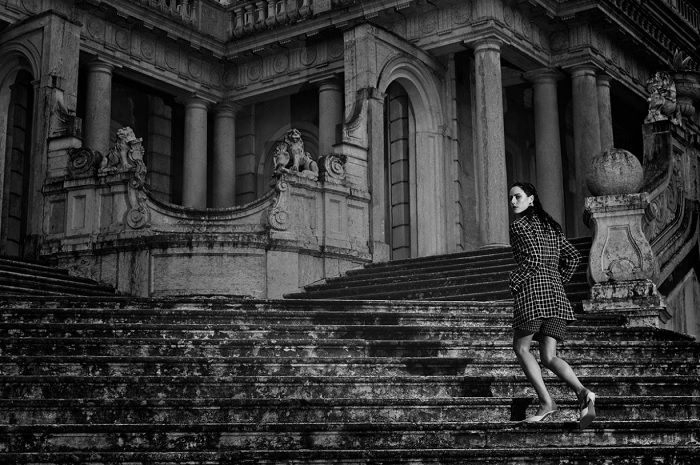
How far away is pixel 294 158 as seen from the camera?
60.5ft

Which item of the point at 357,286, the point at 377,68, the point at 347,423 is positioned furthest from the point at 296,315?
the point at 377,68

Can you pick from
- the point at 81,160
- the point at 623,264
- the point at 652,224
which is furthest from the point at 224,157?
the point at 623,264

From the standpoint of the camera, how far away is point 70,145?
19.0 meters

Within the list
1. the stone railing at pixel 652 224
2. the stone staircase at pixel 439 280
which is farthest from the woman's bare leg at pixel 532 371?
the stone staircase at pixel 439 280

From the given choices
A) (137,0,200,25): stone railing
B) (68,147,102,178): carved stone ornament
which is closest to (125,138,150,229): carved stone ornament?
(68,147,102,178): carved stone ornament

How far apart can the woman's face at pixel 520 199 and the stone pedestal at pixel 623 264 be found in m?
4.43

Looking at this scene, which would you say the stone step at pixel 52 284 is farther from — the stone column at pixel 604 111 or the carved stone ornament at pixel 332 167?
the stone column at pixel 604 111

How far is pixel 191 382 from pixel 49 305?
322 cm

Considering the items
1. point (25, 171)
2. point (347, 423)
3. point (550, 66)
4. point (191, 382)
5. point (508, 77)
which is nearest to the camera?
point (347, 423)

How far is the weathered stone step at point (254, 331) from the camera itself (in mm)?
10500

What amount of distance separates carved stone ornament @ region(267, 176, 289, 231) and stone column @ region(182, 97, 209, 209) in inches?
249

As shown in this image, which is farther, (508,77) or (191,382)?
(508,77)

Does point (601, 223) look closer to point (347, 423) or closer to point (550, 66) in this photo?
point (347, 423)

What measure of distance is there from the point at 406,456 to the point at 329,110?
654 inches
